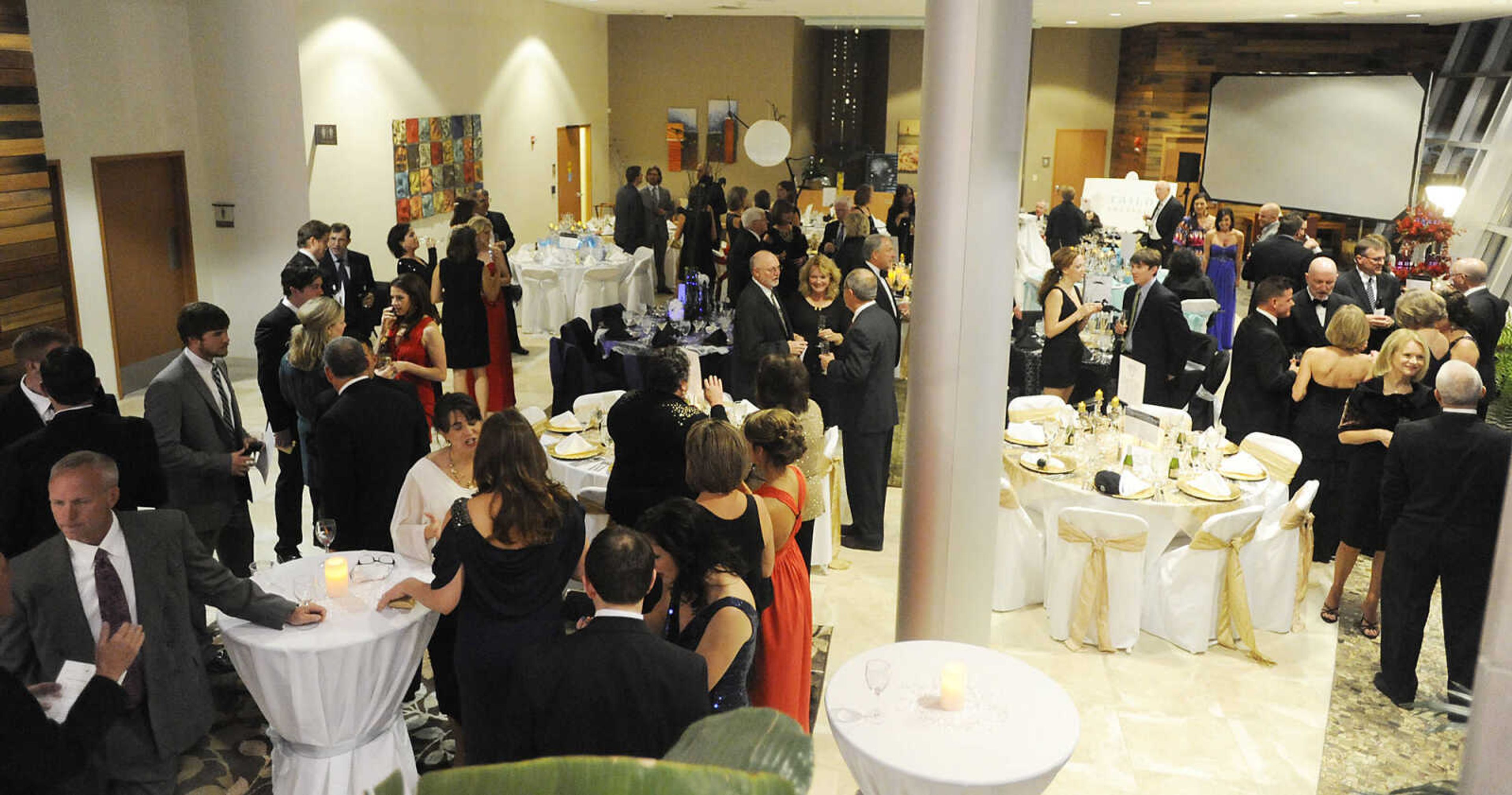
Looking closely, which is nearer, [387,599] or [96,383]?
[387,599]

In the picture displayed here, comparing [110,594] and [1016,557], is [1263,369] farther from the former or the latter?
[110,594]

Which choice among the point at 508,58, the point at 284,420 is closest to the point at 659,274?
the point at 508,58

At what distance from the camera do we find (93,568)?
2.80m

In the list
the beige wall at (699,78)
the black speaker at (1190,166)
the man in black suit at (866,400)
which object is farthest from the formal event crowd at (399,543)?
the black speaker at (1190,166)

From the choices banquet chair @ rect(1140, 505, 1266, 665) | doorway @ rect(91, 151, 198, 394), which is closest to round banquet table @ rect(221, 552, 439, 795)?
banquet chair @ rect(1140, 505, 1266, 665)

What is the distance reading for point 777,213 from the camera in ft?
31.0

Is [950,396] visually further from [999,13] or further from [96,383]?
[96,383]

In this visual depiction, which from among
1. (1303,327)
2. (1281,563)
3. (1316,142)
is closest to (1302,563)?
(1281,563)

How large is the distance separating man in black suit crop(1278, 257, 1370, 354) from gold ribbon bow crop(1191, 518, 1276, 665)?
5.63ft

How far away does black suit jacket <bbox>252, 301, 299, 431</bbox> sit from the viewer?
4.87 metres

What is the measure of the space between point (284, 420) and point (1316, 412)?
4.88 meters

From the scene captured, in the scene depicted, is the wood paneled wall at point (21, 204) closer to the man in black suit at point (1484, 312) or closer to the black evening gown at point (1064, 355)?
the black evening gown at point (1064, 355)

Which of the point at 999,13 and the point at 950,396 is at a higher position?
the point at 999,13

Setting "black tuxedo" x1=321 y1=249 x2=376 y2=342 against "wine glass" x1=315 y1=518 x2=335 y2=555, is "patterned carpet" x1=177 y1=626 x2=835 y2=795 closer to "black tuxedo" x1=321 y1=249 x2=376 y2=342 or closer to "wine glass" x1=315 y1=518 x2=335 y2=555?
"wine glass" x1=315 y1=518 x2=335 y2=555
